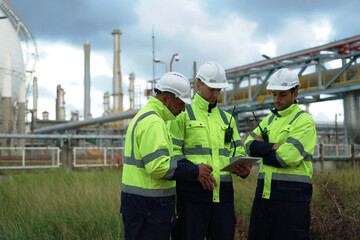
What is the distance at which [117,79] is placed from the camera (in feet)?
144

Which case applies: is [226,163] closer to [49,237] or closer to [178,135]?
[178,135]

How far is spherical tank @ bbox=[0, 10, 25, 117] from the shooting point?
2336 cm

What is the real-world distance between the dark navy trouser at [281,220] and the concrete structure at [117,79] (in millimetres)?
40931

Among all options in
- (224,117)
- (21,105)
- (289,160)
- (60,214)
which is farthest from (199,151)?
(21,105)

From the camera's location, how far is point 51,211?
5516 mm

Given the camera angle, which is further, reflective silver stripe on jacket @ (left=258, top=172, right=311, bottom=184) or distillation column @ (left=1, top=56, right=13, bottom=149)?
distillation column @ (left=1, top=56, right=13, bottom=149)

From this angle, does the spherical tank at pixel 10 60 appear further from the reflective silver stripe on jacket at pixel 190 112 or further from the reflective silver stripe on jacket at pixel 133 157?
the reflective silver stripe on jacket at pixel 133 157

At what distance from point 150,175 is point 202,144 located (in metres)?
0.64

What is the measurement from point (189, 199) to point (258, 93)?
20.4 meters

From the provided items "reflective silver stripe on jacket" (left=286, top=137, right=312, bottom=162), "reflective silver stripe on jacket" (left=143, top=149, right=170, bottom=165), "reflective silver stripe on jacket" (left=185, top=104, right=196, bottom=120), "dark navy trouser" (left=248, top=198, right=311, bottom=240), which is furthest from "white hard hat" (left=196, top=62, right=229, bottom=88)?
"dark navy trouser" (left=248, top=198, right=311, bottom=240)

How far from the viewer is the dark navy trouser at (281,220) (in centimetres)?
348

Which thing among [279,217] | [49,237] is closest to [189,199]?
[279,217]

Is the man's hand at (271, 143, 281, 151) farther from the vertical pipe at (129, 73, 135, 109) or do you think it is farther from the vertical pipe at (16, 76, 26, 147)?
the vertical pipe at (129, 73, 135, 109)

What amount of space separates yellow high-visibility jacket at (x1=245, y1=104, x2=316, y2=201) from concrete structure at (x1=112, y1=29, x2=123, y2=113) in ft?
134
